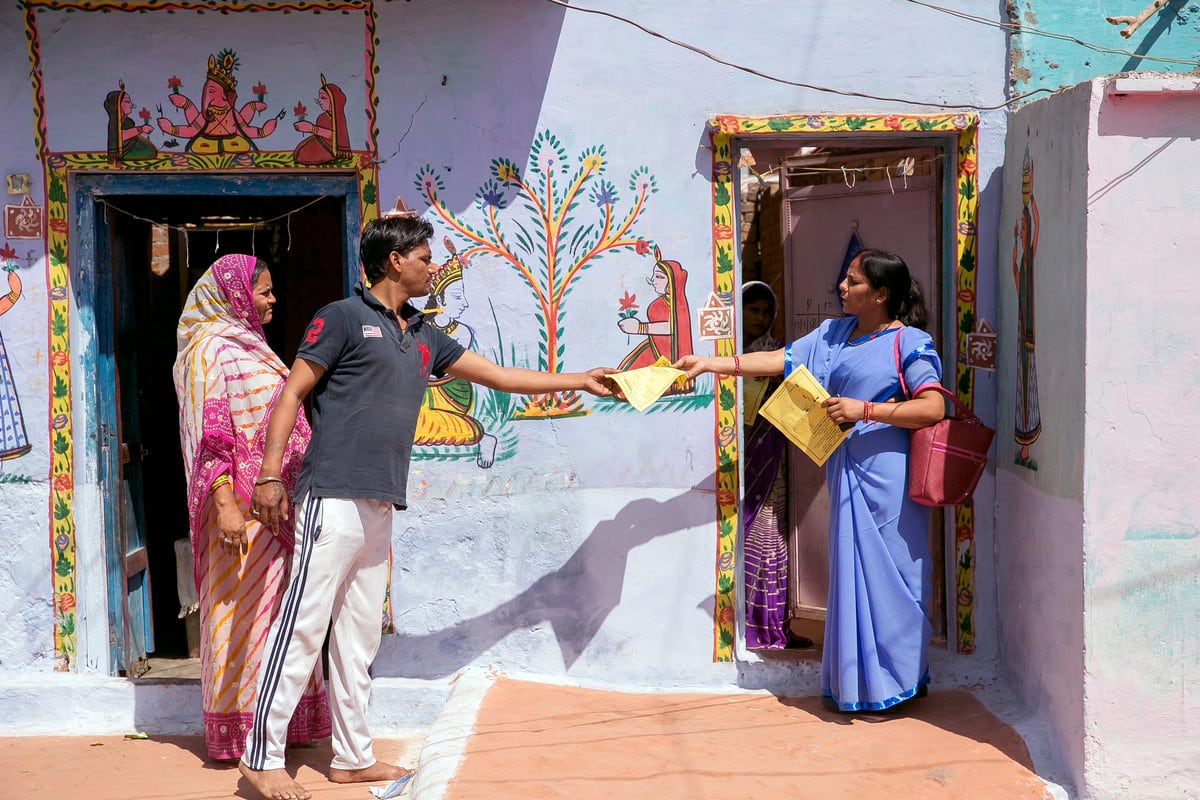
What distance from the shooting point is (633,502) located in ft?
15.7

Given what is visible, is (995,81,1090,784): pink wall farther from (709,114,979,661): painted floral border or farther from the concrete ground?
the concrete ground

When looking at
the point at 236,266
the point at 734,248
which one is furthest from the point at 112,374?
the point at 734,248

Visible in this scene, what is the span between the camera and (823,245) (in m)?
5.36

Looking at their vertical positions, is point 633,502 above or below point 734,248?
below

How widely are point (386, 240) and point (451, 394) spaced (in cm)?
101

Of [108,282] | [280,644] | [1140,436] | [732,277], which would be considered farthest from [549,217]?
[1140,436]

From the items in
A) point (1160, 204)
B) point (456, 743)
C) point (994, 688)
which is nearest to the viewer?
point (1160, 204)

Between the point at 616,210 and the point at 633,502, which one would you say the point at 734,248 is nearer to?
the point at 616,210

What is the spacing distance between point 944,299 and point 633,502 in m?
1.52

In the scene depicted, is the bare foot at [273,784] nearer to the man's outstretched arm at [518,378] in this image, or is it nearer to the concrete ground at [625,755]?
the concrete ground at [625,755]

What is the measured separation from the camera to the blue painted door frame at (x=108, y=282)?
4746 mm

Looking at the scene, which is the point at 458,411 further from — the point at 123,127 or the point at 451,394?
the point at 123,127

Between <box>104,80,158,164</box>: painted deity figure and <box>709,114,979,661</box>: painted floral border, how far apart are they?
227 cm

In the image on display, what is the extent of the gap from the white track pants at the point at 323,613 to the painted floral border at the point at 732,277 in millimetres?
1480
